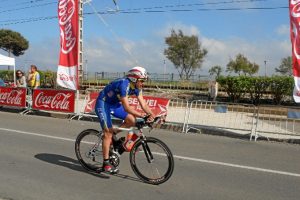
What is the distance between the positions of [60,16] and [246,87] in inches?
473

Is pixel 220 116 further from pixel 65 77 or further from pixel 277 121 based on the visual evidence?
pixel 65 77

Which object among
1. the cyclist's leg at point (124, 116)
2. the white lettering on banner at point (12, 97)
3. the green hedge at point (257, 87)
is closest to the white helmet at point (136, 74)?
the cyclist's leg at point (124, 116)

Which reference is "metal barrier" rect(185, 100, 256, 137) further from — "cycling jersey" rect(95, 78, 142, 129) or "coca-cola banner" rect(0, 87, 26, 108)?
"coca-cola banner" rect(0, 87, 26, 108)

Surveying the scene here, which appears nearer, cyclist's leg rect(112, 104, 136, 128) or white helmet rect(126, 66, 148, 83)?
white helmet rect(126, 66, 148, 83)

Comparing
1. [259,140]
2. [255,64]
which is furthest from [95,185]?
[255,64]

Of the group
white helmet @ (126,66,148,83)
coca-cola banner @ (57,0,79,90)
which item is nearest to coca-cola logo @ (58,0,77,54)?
coca-cola banner @ (57,0,79,90)

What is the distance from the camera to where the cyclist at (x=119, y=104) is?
6293 mm

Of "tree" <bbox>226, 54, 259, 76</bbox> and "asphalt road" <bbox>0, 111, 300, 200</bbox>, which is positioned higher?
"tree" <bbox>226, 54, 259, 76</bbox>

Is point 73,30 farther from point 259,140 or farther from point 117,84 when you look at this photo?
point 117,84

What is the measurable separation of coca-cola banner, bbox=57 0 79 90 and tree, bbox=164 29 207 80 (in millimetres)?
32408

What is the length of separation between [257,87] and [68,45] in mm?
12095

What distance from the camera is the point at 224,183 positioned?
6633 mm

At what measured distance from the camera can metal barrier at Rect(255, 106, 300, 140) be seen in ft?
38.8

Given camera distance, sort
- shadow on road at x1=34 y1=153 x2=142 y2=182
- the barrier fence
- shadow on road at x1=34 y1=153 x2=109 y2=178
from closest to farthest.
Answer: shadow on road at x1=34 y1=153 x2=142 y2=182 < shadow on road at x1=34 y1=153 x2=109 y2=178 < the barrier fence
